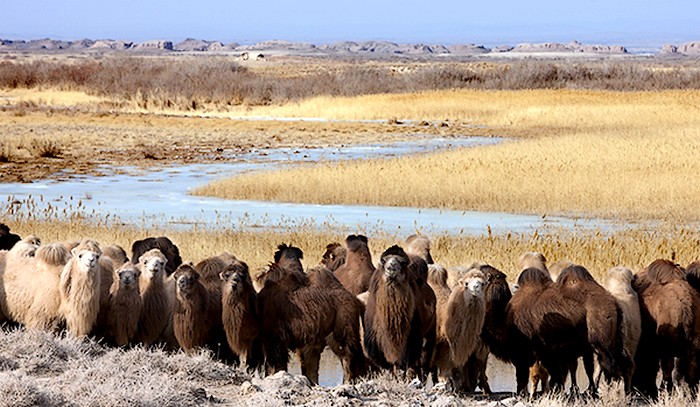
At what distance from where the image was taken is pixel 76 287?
32.9 ft

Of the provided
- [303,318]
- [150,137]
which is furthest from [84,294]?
[150,137]

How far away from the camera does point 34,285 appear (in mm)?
10742

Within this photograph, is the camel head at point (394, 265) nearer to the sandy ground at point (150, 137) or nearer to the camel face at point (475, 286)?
the camel face at point (475, 286)

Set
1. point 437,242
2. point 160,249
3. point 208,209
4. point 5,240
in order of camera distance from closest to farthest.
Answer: point 160,249, point 5,240, point 437,242, point 208,209

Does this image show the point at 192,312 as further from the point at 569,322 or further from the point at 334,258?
the point at 569,322

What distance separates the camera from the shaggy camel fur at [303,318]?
1020cm

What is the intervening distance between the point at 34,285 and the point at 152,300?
1281 mm

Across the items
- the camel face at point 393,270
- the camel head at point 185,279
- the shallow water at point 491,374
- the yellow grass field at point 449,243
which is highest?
the camel face at point 393,270

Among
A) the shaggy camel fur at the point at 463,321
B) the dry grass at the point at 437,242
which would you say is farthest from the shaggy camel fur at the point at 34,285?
the dry grass at the point at 437,242

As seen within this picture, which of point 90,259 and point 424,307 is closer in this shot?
point 90,259

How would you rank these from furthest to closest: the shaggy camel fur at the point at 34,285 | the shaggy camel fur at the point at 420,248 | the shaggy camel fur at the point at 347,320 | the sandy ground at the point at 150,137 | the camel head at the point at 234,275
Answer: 1. the sandy ground at the point at 150,137
2. the shaggy camel fur at the point at 420,248
3. the shaggy camel fur at the point at 34,285
4. the shaggy camel fur at the point at 347,320
5. the camel head at the point at 234,275

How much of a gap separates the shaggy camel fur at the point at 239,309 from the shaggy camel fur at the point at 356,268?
1.43 meters

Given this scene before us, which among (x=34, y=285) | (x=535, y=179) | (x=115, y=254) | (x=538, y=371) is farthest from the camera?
(x=535, y=179)

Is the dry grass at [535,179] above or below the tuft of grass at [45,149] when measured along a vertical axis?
above
